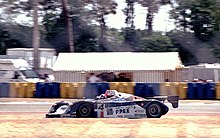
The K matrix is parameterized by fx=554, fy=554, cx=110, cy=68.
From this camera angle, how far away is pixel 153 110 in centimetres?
1731

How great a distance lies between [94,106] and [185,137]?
5.83m

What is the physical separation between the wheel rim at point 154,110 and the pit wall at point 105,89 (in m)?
11.3

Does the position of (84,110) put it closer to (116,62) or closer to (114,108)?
(114,108)

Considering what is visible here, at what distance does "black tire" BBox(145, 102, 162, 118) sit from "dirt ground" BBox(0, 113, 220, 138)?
1.89 meters

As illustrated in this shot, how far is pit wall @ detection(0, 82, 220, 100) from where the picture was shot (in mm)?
28594

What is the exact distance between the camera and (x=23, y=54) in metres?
39.9

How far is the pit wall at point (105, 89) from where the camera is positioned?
93.8 ft

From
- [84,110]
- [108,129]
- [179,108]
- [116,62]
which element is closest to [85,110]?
[84,110]

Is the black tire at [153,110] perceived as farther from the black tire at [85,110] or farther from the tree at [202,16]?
the tree at [202,16]

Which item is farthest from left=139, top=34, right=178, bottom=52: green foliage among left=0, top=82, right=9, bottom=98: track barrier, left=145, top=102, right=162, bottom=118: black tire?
left=145, top=102, right=162, bottom=118: black tire

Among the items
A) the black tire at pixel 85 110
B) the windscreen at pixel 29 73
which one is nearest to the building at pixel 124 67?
the windscreen at pixel 29 73

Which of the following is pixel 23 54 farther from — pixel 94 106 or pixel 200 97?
pixel 94 106

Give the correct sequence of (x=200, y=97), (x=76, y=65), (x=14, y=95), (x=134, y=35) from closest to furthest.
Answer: (x=200, y=97) → (x=14, y=95) → (x=76, y=65) → (x=134, y=35)

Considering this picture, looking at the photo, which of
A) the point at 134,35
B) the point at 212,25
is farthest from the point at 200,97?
the point at 134,35
